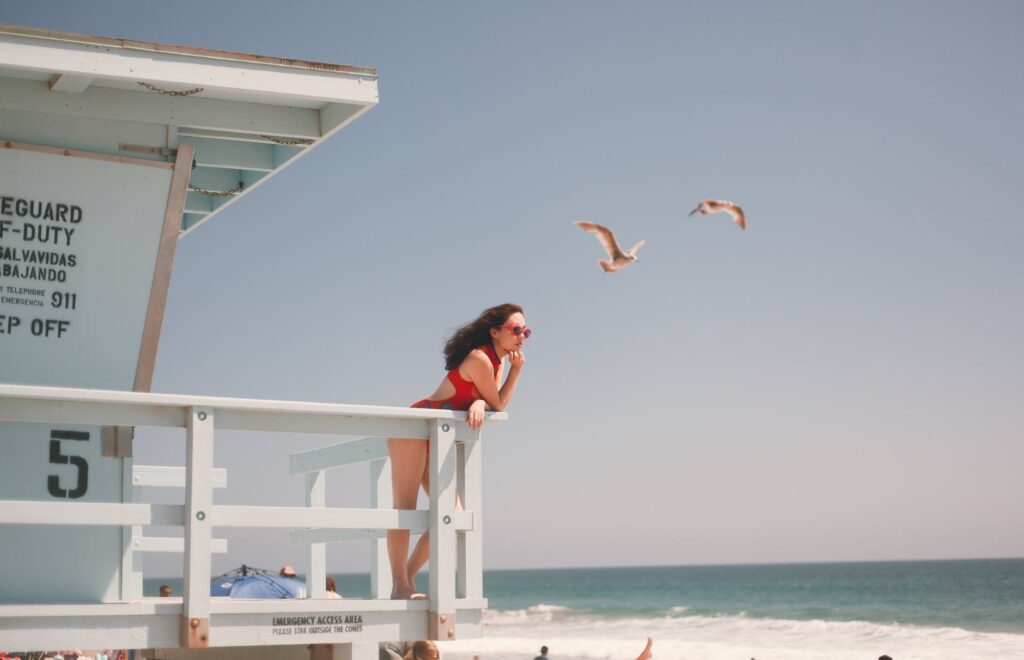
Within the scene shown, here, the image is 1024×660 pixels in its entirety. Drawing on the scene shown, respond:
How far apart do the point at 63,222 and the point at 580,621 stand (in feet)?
209

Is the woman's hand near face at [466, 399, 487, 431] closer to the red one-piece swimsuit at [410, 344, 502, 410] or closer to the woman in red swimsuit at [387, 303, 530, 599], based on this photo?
the woman in red swimsuit at [387, 303, 530, 599]

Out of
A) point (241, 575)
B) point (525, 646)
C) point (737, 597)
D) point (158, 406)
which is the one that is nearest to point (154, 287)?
point (158, 406)

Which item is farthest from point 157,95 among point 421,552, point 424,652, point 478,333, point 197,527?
point 424,652

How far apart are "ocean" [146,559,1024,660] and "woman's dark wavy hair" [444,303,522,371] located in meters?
21.5

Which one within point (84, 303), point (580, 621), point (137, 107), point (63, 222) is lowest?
point (580, 621)

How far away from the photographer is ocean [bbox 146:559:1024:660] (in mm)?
45281

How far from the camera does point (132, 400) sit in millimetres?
5590

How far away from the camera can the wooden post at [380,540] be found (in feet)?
25.2

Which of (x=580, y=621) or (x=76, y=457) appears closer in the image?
(x=76, y=457)

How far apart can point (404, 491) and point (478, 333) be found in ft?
3.02

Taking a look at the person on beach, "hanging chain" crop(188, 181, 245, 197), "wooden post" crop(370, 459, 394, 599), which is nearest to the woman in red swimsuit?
"wooden post" crop(370, 459, 394, 599)

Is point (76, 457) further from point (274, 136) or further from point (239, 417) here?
point (274, 136)

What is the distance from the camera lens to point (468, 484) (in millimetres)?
6379

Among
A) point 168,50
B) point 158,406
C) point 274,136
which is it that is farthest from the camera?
point 274,136
